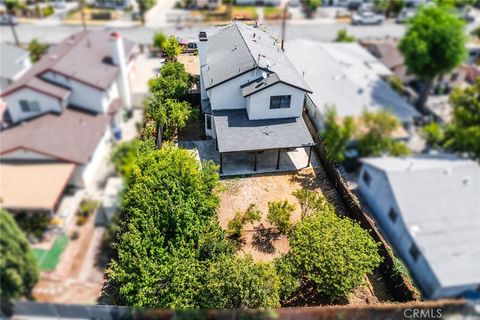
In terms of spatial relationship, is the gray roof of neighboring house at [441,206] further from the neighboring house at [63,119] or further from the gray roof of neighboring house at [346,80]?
the neighboring house at [63,119]

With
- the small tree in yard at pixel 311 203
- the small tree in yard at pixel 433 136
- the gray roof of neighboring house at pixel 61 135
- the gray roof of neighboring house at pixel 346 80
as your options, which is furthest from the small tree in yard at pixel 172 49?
the small tree in yard at pixel 433 136

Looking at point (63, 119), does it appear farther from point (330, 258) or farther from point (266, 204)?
point (330, 258)

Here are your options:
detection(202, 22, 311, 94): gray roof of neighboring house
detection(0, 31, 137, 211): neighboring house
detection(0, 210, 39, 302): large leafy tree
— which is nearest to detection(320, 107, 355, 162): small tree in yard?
detection(202, 22, 311, 94): gray roof of neighboring house

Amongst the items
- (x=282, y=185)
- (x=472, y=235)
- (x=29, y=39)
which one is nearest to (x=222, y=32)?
(x=282, y=185)

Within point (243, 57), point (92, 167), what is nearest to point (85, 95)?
point (92, 167)

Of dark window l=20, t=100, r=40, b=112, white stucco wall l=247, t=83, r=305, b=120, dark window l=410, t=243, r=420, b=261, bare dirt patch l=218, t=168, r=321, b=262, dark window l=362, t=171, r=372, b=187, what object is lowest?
dark window l=410, t=243, r=420, b=261

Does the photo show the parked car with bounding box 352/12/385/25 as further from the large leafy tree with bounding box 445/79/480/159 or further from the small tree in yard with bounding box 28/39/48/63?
the small tree in yard with bounding box 28/39/48/63
